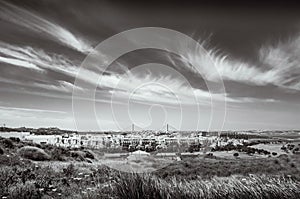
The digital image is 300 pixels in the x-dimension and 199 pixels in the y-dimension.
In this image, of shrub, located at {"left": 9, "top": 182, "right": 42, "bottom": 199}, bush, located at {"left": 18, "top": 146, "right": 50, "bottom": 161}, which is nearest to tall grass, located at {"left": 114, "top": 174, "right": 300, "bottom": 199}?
shrub, located at {"left": 9, "top": 182, "right": 42, "bottom": 199}

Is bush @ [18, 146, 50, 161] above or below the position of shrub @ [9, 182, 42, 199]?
above

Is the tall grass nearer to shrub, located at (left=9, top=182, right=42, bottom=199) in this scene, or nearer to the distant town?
shrub, located at (left=9, top=182, right=42, bottom=199)

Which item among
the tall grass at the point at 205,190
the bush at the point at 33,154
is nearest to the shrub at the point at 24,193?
the tall grass at the point at 205,190

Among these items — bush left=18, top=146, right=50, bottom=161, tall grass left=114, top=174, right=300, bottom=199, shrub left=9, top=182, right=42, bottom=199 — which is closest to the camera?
tall grass left=114, top=174, right=300, bottom=199

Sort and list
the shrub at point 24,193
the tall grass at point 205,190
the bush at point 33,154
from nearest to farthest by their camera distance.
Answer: the tall grass at point 205,190 < the shrub at point 24,193 < the bush at point 33,154

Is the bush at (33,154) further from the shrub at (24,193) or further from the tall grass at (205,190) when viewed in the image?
the tall grass at (205,190)

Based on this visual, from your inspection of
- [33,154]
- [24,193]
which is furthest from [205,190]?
[33,154]

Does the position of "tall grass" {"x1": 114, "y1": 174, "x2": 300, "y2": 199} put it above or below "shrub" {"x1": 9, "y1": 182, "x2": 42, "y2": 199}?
above

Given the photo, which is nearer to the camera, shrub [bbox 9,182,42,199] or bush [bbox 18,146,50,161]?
shrub [bbox 9,182,42,199]

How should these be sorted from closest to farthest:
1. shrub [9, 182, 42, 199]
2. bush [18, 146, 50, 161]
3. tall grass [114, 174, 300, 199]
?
1. tall grass [114, 174, 300, 199]
2. shrub [9, 182, 42, 199]
3. bush [18, 146, 50, 161]

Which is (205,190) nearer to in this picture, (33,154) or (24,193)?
(24,193)

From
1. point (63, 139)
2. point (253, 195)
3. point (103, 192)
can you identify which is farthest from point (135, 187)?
point (63, 139)

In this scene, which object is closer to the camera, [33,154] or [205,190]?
[205,190]

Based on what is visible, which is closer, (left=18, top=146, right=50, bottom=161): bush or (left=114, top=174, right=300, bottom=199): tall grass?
(left=114, top=174, right=300, bottom=199): tall grass
